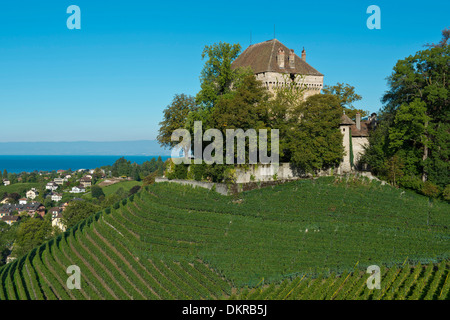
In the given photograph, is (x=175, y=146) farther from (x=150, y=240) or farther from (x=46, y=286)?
(x=46, y=286)

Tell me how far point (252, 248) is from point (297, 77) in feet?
75.7

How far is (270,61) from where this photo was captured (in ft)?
136

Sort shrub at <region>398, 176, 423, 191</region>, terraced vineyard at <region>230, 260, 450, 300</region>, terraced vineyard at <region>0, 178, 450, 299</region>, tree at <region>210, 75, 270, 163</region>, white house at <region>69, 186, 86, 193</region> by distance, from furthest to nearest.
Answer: white house at <region>69, 186, 86, 193</region>, shrub at <region>398, 176, 423, 191</region>, tree at <region>210, 75, 270, 163</region>, terraced vineyard at <region>0, 178, 450, 299</region>, terraced vineyard at <region>230, 260, 450, 300</region>

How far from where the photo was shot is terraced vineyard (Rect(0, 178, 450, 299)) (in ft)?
67.8

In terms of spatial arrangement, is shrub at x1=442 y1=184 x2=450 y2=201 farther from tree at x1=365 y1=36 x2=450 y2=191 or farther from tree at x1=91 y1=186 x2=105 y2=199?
tree at x1=91 y1=186 x2=105 y2=199

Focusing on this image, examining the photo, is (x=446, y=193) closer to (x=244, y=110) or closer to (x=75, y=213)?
(x=244, y=110)

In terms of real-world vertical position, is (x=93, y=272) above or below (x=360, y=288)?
below

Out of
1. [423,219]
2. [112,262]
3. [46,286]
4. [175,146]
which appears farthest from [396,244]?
[175,146]

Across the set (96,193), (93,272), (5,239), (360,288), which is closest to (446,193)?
(360,288)

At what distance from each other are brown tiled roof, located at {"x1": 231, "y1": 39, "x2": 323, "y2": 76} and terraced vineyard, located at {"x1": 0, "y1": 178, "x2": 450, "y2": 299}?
14.0 metres

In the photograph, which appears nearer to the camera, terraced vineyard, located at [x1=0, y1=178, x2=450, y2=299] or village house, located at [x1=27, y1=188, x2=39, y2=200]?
terraced vineyard, located at [x1=0, y1=178, x2=450, y2=299]

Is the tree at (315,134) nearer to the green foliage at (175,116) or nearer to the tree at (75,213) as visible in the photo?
the green foliage at (175,116)

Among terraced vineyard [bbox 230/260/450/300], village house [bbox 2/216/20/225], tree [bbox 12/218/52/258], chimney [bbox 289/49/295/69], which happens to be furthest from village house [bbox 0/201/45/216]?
terraced vineyard [bbox 230/260/450/300]

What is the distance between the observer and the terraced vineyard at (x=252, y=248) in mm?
20672
